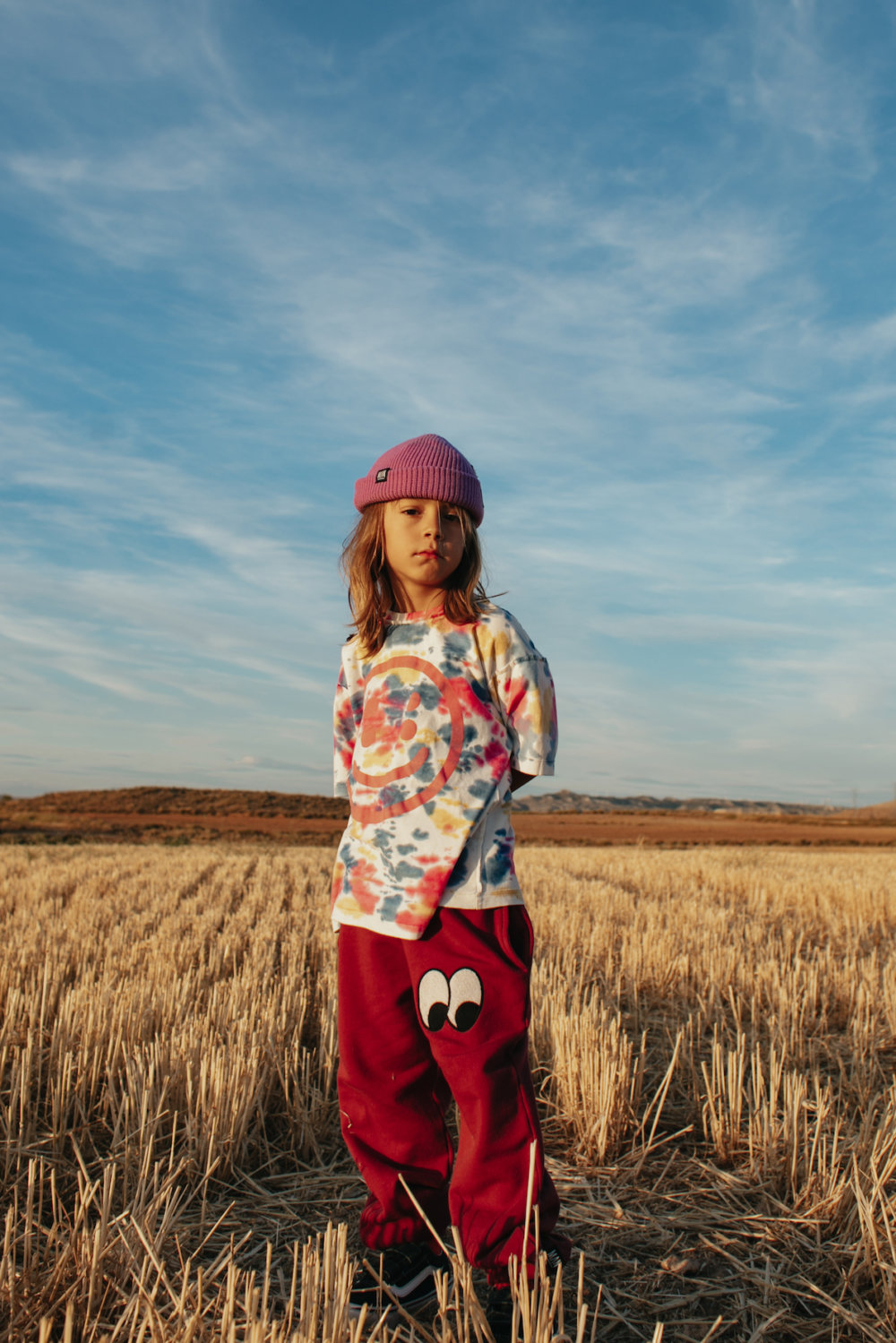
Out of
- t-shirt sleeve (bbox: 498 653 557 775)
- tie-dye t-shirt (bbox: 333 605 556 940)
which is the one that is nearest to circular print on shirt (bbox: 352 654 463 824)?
tie-dye t-shirt (bbox: 333 605 556 940)

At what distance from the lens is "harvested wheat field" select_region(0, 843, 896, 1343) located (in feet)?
6.28

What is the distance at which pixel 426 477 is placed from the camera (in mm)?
2398

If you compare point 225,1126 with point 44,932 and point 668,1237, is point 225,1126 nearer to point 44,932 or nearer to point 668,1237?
point 668,1237

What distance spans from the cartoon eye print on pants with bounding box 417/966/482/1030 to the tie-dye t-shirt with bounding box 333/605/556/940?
0.44 ft

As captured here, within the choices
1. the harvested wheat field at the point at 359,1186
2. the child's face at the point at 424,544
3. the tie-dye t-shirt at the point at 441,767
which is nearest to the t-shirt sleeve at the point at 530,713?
the tie-dye t-shirt at the point at 441,767

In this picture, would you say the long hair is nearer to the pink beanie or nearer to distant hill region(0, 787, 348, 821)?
the pink beanie

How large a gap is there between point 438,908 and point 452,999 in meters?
0.22

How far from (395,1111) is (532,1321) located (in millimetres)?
589

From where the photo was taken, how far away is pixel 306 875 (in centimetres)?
1155

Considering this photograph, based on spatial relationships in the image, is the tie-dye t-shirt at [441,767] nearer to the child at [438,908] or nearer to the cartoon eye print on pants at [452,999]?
the child at [438,908]

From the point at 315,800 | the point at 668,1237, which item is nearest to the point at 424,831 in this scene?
the point at 668,1237

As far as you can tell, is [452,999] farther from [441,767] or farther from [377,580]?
[377,580]

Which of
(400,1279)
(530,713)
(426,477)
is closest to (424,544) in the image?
(426,477)

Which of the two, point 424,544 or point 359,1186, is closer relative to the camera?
point 424,544
